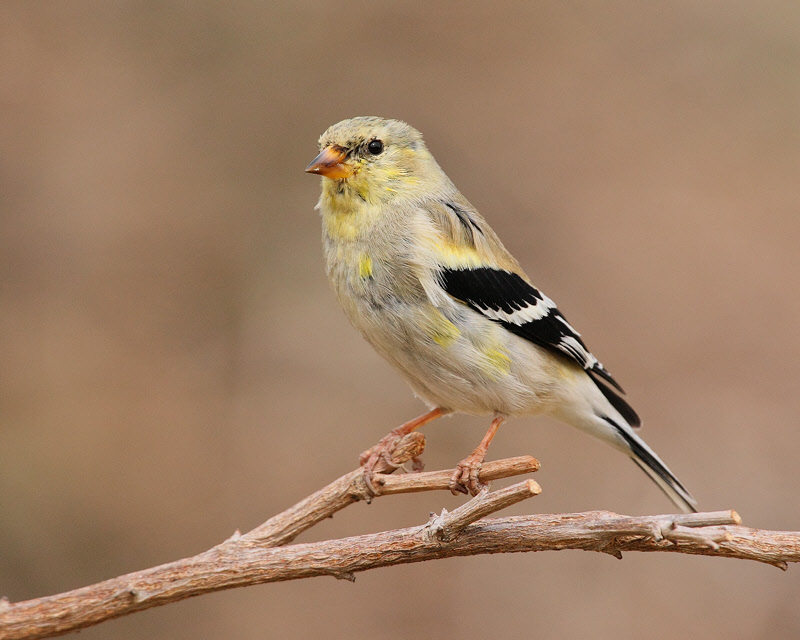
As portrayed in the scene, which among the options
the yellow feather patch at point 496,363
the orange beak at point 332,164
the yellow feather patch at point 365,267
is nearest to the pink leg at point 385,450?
the yellow feather patch at point 496,363

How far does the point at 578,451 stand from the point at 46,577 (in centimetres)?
323

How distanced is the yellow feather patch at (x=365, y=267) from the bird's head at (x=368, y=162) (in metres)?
0.28

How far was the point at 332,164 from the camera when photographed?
3.01m

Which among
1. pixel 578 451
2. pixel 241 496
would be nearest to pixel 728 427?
pixel 578 451

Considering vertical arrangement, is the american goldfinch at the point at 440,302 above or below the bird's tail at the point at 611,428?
above

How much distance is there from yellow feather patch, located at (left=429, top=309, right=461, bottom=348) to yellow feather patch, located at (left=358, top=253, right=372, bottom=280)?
266 mm

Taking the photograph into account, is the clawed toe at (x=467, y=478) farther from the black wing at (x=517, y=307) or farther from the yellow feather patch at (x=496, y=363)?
the black wing at (x=517, y=307)

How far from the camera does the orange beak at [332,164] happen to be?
298cm

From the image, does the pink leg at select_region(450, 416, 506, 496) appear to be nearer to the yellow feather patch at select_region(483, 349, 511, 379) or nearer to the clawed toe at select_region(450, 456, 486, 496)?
the clawed toe at select_region(450, 456, 486, 496)

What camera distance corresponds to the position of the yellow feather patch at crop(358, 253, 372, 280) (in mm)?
2889

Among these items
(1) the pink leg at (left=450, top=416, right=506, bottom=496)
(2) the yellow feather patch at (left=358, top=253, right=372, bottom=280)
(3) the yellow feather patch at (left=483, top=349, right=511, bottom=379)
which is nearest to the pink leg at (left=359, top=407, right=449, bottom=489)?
(1) the pink leg at (left=450, top=416, right=506, bottom=496)

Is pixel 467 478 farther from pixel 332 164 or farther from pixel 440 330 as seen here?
pixel 332 164

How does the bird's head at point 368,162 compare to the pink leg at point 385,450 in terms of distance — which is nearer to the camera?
the pink leg at point 385,450

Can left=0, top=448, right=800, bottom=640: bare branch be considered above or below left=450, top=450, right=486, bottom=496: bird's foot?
below
